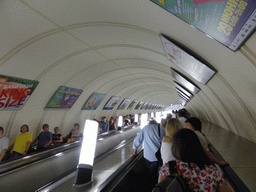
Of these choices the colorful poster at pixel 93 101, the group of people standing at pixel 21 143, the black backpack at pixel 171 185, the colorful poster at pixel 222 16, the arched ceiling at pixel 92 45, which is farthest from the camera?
the colorful poster at pixel 93 101

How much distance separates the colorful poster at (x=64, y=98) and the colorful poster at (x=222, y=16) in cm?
704

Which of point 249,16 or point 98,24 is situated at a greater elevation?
point 98,24

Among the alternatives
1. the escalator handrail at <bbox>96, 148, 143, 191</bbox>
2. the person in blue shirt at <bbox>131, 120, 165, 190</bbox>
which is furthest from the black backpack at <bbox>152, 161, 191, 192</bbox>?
the person in blue shirt at <bbox>131, 120, 165, 190</bbox>

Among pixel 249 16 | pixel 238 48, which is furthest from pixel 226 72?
pixel 249 16

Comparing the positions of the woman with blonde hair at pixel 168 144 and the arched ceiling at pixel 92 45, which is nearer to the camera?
the woman with blonde hair at pixel 168 144

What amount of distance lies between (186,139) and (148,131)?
2185 mm

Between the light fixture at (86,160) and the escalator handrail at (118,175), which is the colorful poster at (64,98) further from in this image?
the light fixture at (86,160)

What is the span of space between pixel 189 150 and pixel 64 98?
7.90 metres

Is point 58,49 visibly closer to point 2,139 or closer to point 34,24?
point 34,24

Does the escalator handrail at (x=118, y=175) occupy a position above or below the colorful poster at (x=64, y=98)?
below

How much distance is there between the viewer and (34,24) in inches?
163

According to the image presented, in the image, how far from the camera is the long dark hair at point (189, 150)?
5.90 feet

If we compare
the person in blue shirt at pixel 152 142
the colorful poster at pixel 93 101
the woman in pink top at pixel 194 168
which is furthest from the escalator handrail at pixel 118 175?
the colorful poster at pixel 93 101

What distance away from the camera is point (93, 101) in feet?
37.9
